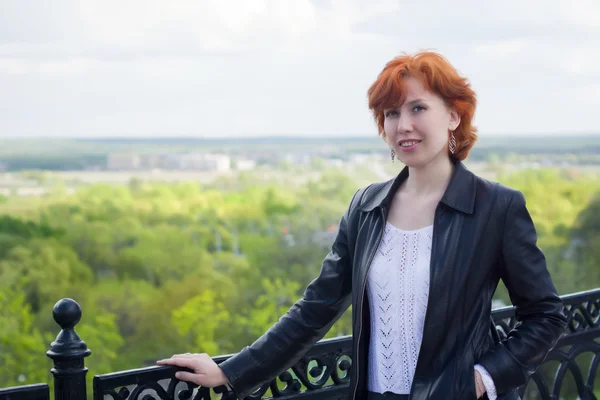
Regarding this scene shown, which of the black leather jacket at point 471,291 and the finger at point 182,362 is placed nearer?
the black leather jacket at point 471,291

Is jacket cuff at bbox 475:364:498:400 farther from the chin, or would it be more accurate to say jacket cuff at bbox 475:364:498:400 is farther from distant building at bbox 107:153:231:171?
distant building at bbox 107:153:231:171

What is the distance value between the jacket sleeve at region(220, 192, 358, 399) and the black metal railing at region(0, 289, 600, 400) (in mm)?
67

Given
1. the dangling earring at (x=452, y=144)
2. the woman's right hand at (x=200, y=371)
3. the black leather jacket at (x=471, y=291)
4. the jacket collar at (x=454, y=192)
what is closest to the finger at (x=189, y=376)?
the woman's right hand at (x=200, y=371)

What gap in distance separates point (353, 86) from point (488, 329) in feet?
213

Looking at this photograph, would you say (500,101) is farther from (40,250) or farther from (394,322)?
(394,322)

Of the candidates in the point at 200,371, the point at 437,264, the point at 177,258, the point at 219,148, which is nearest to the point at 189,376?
the point at 200,371

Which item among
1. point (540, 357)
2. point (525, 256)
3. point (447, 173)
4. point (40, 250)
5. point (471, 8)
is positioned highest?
point (471, 8)

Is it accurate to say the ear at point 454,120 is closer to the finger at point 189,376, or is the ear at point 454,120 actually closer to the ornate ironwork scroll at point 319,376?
the ornate ironwork scroll at point 319,376

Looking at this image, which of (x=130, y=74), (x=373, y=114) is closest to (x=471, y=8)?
(x=130, y=74)

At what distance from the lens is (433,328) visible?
5.55 ft

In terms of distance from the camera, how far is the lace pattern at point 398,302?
68.4 inches

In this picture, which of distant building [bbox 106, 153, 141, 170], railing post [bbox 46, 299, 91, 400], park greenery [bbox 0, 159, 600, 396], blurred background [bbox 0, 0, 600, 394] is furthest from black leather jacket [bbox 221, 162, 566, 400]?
distant building [bbox 106, 153, 141, 170]

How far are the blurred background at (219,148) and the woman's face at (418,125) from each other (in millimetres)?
32707

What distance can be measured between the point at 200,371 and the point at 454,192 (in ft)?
2.29
